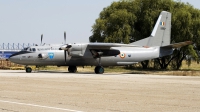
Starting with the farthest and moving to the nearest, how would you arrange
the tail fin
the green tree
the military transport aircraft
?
the green tree
the tail fin
the military transport aircraft

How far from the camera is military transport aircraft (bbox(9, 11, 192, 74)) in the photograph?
44219mm

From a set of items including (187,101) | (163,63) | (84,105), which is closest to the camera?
(84,105)

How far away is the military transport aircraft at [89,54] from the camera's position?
44219 millimetres

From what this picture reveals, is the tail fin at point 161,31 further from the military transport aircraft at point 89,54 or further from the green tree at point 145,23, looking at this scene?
the green tree at point 145,23

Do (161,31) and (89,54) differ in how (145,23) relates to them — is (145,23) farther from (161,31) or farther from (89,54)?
(89,54)

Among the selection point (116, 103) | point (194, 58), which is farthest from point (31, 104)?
point (194, 58)

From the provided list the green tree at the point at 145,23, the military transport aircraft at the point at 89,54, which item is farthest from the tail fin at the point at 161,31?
the green tree at the point at 145,23

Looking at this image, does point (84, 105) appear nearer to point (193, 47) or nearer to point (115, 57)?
point (115, 57)

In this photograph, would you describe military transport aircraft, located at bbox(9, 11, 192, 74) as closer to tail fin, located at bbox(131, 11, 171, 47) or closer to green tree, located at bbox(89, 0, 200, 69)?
tail fin, located at bbox(131, 11, 171, 47)

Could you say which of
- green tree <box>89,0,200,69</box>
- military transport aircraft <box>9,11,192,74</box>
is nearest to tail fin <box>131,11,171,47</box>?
military transport aircraft <box>9,11,192,74</box>

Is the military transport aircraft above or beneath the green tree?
beneath

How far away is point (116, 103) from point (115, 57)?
105 ft

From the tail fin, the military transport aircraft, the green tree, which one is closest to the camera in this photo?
the military transport aircraft

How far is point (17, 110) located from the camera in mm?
12523
